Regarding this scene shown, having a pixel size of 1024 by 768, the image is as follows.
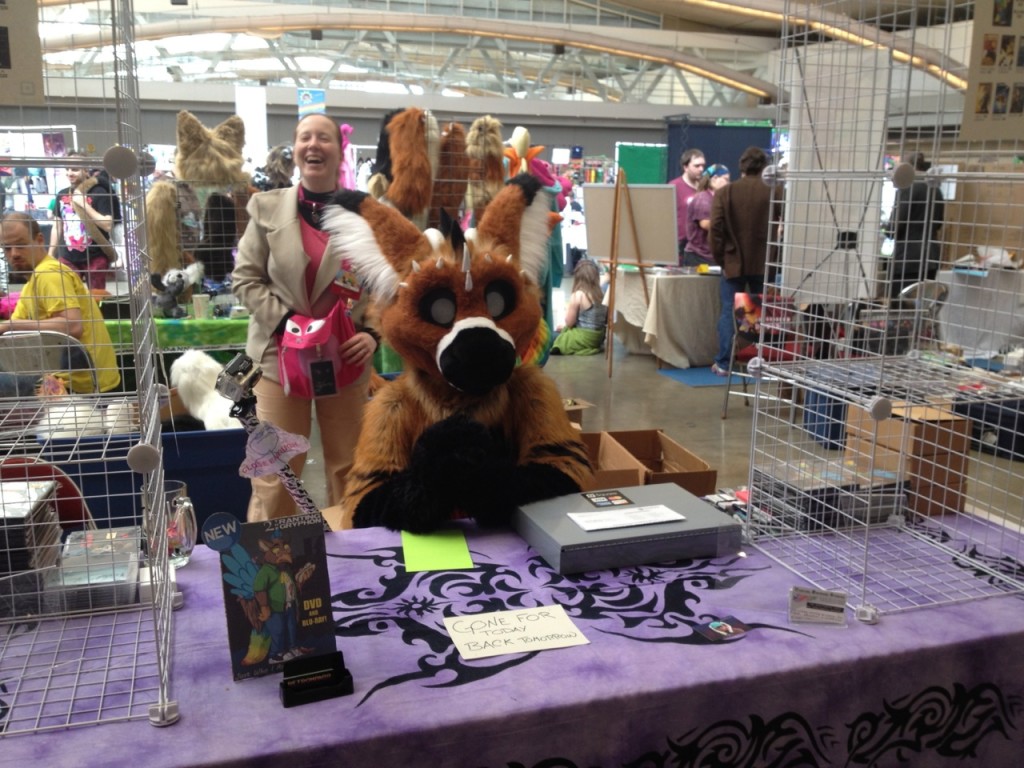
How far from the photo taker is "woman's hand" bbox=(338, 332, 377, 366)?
233 cm

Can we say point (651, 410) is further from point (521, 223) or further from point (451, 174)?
point (521, 223)

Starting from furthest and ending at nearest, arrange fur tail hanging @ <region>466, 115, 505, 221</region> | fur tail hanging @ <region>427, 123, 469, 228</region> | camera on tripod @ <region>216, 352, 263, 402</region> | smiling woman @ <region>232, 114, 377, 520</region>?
fur tail hanging @ <region>466, 115, 505, 221</region> < fur tail hanging @ <region>427, 123, 469, 228</region> < smiling woman @ <region>232, 114, 377, 520</region> < camera on tripod @ <region>216, 352, 263, 402</region>

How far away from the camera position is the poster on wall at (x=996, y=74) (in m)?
1.40

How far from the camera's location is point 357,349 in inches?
92.0

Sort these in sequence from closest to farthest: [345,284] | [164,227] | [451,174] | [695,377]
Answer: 1. [345,284]
2. [451,174]
3. [164,227]
4. [695,377]

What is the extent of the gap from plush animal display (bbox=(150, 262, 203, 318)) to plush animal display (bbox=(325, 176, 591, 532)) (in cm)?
255

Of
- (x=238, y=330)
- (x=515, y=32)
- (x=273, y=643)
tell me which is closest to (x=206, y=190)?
(x=238, y=330)

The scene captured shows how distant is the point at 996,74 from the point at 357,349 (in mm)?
1609

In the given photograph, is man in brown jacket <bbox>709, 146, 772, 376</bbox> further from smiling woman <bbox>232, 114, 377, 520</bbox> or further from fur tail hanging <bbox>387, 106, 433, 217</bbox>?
smiling woman <bbox>232, 114, 377, 520</bbox>

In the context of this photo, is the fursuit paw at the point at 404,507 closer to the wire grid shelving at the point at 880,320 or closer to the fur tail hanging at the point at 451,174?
the wire grid shelving at the point at 880,320

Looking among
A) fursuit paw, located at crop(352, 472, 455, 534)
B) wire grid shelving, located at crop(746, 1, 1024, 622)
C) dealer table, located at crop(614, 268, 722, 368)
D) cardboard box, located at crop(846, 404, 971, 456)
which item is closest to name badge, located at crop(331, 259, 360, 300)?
fursuit paw, located at crop(352, 472, 455, 534)

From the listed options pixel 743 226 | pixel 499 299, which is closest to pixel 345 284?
pixel 499 299

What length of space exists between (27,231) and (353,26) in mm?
9438

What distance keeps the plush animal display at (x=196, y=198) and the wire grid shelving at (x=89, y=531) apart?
9.46 feet
